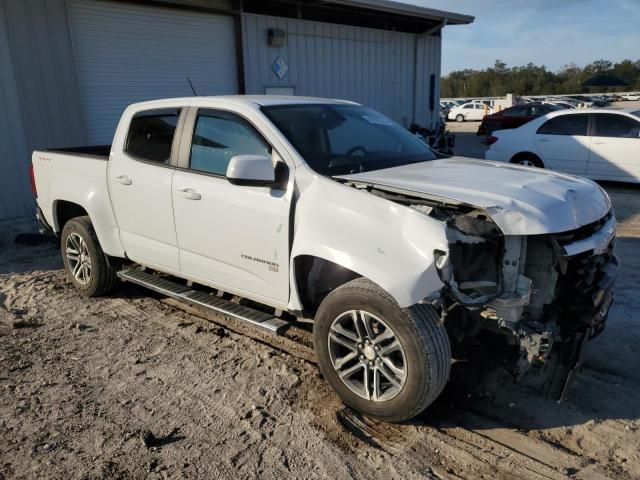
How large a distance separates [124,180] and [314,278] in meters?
2.16

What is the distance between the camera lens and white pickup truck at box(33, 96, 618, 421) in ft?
9.88

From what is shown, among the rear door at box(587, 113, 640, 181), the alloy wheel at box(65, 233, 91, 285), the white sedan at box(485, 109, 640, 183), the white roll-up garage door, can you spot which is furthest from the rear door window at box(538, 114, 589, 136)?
the alloy wheel at box(65, 233, 91, 285)

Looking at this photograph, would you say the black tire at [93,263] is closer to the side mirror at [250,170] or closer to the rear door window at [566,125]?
the side mirror at [250,170]

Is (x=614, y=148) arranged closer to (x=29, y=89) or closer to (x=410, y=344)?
(x=410, y=344)

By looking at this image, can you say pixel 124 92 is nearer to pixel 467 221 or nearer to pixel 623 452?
pixel 467 221

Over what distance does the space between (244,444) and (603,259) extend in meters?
2.60

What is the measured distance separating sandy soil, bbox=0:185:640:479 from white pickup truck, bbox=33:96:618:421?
0.32 metres

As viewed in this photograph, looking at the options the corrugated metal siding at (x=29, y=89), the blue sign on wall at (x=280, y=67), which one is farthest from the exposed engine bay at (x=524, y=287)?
the blue sign on wall at (x=280, y=67)

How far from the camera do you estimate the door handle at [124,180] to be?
15.6 ft

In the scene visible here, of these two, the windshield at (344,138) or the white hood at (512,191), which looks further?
the windshield at (344,138)

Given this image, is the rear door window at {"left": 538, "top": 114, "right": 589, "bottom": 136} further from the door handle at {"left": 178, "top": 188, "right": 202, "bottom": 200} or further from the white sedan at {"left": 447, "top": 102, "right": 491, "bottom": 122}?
the white sedan at {"left": 447, "top": 102, "right": 491, "bottom": 122}

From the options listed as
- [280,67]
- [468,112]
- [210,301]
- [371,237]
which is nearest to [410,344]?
[371,237]

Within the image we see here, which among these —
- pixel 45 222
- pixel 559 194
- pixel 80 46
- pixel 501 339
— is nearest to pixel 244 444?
pixel 501 339

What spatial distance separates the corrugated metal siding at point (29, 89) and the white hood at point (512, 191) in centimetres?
724
